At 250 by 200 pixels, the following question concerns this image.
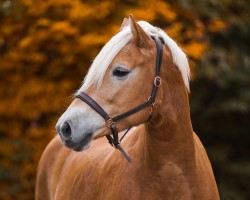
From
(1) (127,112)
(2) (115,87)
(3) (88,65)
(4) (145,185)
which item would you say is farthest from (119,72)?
(3) (88,65)

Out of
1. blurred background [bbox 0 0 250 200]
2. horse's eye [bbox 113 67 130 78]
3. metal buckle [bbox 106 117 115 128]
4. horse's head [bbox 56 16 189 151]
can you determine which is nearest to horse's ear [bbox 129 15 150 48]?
horse's head [bbox 56 16 189 151]

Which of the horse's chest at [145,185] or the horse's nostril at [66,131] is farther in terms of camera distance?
→ the horse's chest at [145,185]

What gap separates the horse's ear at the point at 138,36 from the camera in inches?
144

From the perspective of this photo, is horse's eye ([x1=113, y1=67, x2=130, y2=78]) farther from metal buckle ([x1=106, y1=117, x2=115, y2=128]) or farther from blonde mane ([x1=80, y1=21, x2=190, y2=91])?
metal buckle ([x1=106, y1=117, x2=115, y2=128])

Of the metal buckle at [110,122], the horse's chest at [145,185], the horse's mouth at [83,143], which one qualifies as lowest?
the horse's chest at [145,185]

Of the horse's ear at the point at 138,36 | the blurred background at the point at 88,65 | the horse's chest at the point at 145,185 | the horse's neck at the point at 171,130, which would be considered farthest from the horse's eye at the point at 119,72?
the blurred background at the point at 88,65

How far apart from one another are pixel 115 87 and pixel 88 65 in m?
5.06

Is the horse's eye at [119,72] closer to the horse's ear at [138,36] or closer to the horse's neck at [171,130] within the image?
the horse's ear at [138,36]

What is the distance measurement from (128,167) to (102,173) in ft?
1.07

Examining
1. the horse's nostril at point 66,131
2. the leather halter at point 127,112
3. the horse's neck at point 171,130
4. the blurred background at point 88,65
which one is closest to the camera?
the horse's nostril at point 66,131

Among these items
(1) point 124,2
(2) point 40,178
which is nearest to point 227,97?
(1) point 124,2

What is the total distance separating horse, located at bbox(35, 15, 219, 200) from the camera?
3.61 meters

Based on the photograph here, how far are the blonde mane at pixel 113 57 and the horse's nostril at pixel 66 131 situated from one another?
265 mm

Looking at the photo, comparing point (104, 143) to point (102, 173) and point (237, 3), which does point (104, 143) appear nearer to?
point (102, 173)
